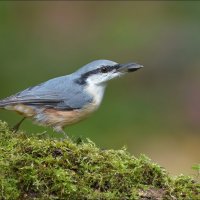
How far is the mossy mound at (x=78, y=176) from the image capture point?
470cm

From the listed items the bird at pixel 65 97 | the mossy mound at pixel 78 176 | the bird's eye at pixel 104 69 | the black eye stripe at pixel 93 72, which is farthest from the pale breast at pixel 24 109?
the mossy mound at pixel 78 176

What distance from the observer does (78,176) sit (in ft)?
15.9

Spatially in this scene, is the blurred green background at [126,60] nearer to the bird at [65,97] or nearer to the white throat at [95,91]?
the white throat at [95,91]

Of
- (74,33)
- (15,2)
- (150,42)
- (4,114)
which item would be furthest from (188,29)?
(4,114)

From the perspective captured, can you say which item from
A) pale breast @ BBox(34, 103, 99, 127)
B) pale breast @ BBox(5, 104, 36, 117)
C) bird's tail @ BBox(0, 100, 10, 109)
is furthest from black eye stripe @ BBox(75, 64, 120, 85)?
bird's tail @ BBox(0, 100, 10, 109)

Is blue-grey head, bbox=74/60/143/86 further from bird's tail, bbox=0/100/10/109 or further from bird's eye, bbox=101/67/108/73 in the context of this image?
bird's tail, bbox=0/100/10/109

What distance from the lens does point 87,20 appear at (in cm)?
2062

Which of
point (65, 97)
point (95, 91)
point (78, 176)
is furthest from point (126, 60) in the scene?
point (78, 176)

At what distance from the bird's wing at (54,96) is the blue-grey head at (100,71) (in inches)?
5.5

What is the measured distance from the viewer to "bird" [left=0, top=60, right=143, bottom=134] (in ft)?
23.8

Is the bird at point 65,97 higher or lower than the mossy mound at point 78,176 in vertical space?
higher

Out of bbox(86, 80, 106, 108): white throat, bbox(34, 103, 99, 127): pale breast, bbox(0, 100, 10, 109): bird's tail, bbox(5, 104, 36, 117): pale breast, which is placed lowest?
bbox(34, 103, 99, 127): pale breast

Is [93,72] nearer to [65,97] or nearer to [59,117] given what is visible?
[65,97]

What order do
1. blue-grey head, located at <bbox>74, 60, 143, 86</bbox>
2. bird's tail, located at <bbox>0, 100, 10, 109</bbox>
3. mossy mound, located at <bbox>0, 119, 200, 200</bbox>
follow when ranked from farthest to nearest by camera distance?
blue-grey head, located at <bbox>74, 60, 143, 86</bbox> → bird's tail, located at <bbox>0, 100, 10, 109</bbox> → mossy mound, located at <bbox>0, 119, 200, 200</bbox>
